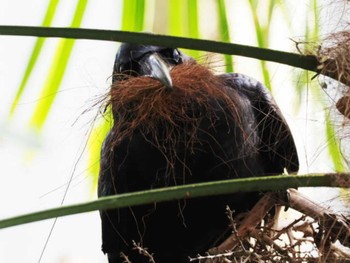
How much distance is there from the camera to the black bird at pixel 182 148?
109cm

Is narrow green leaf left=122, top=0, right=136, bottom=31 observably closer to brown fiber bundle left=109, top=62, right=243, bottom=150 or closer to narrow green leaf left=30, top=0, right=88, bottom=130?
narrow green leaf left=30, top=0, right=88, bottom=130

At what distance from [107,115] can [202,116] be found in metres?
0.12

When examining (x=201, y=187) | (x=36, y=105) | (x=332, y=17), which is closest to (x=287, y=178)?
(x=201, y=187)

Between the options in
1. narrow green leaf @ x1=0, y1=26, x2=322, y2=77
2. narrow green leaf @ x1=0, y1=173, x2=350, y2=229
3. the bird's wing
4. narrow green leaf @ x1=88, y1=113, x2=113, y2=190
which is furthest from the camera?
the bird's wing

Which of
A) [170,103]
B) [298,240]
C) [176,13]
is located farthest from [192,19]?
[298,240]

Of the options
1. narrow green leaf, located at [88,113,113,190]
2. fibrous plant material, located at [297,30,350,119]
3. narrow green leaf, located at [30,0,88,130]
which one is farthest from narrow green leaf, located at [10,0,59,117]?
fibrous plant material, located at [297,30,350,119]

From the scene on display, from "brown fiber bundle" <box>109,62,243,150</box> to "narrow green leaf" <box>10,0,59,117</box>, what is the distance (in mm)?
223

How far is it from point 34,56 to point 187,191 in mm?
630

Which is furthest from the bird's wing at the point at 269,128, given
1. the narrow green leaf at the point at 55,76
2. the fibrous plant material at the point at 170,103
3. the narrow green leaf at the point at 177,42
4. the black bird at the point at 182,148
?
the narrow green leaf at the point at 177,42

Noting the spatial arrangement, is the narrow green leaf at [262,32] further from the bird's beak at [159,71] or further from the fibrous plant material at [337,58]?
the fibrous plant material at [337,58]

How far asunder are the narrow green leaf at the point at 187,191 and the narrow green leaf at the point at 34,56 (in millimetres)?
589

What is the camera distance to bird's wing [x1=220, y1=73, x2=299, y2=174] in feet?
4.16

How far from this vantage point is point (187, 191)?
2.50ft

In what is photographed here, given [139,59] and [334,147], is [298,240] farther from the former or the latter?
[139,59]
